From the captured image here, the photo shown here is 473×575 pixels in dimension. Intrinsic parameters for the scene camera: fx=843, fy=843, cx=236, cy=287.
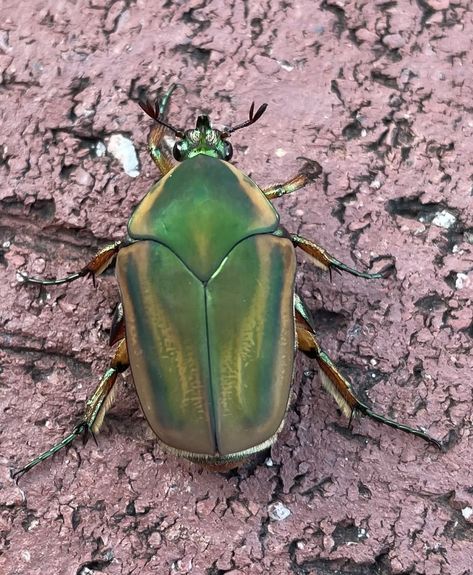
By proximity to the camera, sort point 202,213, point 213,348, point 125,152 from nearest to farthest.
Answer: point 213,348
point 202,213
point 125,152

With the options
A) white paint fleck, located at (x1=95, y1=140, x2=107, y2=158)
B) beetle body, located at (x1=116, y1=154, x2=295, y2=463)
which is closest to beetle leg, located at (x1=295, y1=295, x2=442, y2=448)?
beetle body, located at (x1=116, y1=154, x2=295, y2=463)

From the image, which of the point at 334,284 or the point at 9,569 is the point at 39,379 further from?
the point at 334,284

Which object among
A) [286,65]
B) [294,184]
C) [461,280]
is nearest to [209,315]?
[294,184]

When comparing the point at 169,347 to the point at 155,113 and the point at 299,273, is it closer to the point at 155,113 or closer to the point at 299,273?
the point at 299,273

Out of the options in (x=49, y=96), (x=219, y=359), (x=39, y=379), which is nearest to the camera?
(x=219, y=359)

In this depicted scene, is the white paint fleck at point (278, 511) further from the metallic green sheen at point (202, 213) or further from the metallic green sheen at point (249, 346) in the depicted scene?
the metallic green sheen at point (202, 213)

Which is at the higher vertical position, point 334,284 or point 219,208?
point 219,208

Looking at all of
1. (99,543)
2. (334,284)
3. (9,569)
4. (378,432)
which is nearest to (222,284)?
(334,284)

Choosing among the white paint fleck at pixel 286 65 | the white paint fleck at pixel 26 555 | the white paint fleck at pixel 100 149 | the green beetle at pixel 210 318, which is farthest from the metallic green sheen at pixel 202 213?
the white paint fleck at pixel 26 555
